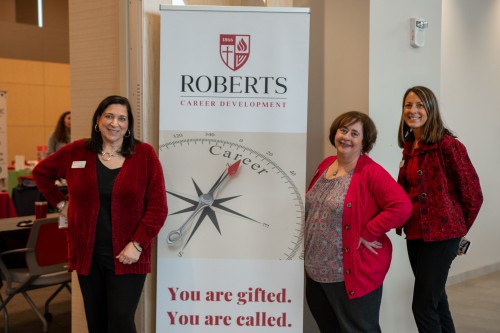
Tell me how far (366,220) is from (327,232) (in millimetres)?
173

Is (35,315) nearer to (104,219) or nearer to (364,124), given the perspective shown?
(104,219)

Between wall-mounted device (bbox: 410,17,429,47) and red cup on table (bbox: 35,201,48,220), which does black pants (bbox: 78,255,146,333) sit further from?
wall-mounted device (bbox: 410,17,429,47)

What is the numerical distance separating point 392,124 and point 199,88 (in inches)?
45.0

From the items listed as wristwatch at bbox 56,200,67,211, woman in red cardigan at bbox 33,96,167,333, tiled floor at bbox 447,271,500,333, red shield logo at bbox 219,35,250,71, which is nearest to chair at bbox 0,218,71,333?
wristwatch at bbox 56,200,67,211

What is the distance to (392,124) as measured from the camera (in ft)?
10.5

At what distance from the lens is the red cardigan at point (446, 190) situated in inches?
101

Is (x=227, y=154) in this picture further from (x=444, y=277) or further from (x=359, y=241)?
(x=444, y=277)

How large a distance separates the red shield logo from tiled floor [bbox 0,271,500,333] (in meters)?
2.39

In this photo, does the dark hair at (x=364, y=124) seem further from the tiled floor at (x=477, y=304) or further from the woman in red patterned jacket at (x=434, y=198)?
the tiled floor at (x=477, y=304)

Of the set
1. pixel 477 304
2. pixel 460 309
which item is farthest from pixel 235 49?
pixel 477 304

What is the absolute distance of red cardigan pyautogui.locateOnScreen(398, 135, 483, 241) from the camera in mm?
2564

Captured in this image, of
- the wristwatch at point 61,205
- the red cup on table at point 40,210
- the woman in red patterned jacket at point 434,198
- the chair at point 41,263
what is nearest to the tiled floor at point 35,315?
the chair at point 41,263

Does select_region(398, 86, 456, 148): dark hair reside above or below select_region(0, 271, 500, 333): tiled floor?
above

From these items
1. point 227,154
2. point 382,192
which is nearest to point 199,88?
point 227,154
